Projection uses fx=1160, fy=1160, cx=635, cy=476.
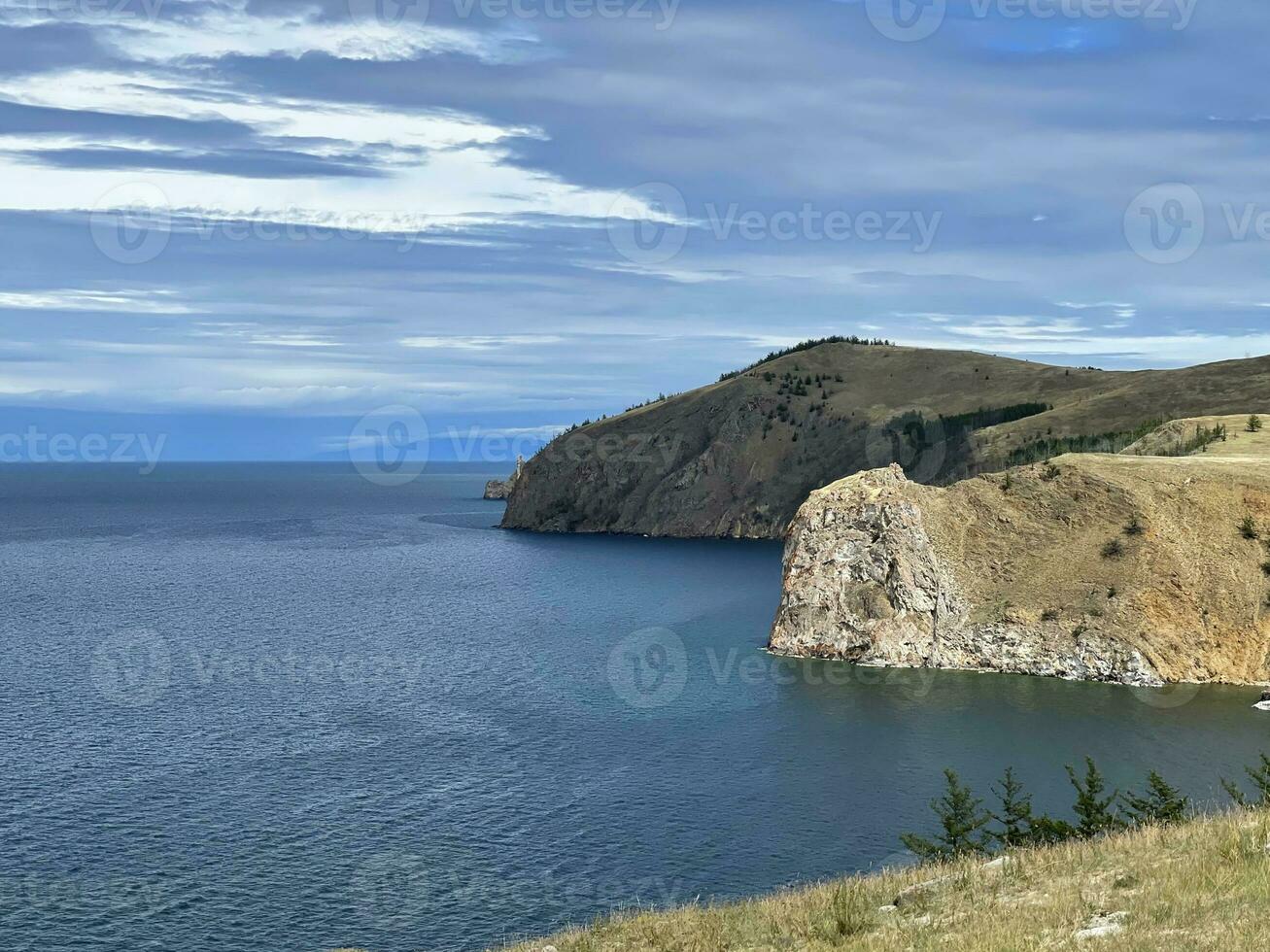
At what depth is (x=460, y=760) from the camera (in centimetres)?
5838

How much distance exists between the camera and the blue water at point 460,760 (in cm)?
4075

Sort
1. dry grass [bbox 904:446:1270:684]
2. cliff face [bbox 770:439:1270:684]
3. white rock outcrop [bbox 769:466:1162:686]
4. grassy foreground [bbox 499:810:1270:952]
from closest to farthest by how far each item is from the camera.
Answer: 1. grassy foreground [bbox 499:810:1270:952]
2. dry grass [bbox 904:446:1270:684]
3. cliff face [bbox 770:439:1270:684]
4. white rock outcrop [bbox 769:466:1162:686]

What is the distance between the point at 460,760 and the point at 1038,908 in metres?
42.6

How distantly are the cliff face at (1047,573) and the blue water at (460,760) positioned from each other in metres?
2.94

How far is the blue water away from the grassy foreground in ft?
54.3

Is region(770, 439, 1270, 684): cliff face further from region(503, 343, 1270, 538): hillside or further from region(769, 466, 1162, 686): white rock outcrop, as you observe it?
region(503, 343, 1270, 538): hillside

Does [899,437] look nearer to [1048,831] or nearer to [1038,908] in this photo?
[1048,831]

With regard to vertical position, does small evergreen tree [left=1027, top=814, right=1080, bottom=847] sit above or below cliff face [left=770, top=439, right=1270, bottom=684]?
below

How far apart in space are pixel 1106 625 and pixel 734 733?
2831 cm

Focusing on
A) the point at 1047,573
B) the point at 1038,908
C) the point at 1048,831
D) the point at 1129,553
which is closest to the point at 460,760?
the point at 1048,831

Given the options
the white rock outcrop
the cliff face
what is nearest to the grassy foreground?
the white rock outcrop

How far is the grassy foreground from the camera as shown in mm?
16828

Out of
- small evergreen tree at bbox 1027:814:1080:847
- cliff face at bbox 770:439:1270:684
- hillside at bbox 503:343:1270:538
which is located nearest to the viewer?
small evergreen tree at bbox 1027:814:1080:847

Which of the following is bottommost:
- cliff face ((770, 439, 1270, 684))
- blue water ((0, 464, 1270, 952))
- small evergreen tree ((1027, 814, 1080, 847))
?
blue water ((0, 464, 1270, 952))
